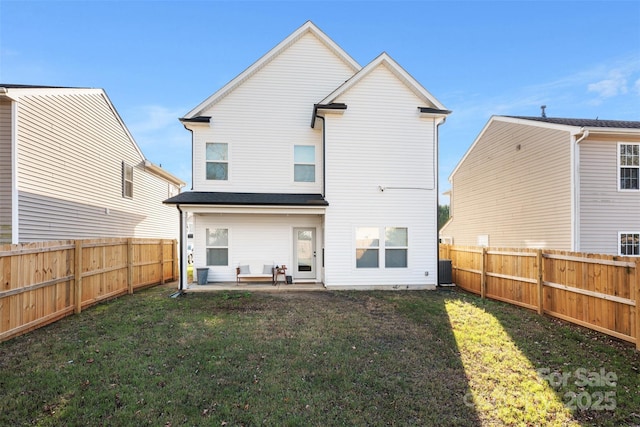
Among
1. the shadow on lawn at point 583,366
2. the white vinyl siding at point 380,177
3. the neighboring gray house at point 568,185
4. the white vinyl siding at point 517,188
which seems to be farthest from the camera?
the white vinyl siding at point 517,188

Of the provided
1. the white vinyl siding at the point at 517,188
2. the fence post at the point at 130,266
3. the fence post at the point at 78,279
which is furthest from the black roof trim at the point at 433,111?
the fence post at the point at 78,279

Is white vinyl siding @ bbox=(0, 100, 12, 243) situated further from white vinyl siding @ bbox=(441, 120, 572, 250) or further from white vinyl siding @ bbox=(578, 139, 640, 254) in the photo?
white vinyl siding @ bbox=(578, 139, 640, 254)

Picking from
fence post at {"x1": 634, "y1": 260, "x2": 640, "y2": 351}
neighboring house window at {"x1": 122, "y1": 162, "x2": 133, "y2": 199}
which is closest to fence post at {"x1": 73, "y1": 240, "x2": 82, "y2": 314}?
neighboring house window at {"x1": 122, "y1": 162, "x2": 133, "y2": 199}

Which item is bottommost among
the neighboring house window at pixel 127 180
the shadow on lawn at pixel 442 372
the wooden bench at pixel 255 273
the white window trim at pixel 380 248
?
the shadow on lawn at pixel 442 372

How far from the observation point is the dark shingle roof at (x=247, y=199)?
10547mm

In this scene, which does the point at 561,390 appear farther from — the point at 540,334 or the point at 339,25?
the point at 339,25

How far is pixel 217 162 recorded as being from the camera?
1212 cm

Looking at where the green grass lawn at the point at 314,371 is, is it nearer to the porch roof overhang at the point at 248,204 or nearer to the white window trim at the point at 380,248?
the white window trim at the point at 380,248

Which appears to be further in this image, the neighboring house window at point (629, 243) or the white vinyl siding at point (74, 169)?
the neighboring house window at point (629, 243)

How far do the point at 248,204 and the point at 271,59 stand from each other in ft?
19.7

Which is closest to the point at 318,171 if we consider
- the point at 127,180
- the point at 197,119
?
the point at 197,119

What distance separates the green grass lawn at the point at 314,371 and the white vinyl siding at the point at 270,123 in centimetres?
579

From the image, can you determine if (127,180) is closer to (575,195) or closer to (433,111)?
(433,111)

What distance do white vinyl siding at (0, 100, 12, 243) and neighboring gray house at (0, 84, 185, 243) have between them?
0.07 feet
